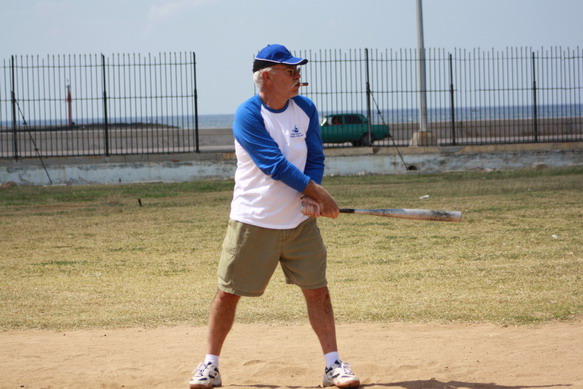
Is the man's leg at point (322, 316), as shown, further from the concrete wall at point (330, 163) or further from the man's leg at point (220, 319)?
the concrete wall at point (330, 163)

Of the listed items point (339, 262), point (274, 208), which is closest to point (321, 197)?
point (274, 208)

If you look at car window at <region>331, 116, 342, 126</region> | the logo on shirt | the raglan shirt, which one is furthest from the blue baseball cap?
car window at <region>331, 116, 342, 126</region>

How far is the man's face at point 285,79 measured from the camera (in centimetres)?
482

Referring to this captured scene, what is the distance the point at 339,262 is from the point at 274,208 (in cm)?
494

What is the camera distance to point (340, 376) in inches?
193

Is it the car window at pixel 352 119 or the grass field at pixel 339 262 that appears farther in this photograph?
the car window at pixel 352 119

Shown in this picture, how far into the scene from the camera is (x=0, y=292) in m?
8.38

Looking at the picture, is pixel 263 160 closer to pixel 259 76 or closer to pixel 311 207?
pixel 311 207

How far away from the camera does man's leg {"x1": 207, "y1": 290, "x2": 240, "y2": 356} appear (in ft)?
16.4

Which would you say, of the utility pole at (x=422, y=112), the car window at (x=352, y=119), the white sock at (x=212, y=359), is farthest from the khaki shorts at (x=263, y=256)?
the car window at (x=352, y=119)

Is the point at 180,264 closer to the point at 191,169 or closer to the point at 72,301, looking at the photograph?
the point at 72,301

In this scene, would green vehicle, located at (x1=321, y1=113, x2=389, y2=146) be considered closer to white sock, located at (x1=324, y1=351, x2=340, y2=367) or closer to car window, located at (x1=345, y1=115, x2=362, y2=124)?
car window, located at (x1=345, y1=115, x2=362, y2=124)

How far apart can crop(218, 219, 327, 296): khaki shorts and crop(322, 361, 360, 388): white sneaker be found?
0.48 m

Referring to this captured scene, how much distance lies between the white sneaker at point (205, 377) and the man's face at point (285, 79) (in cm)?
165
